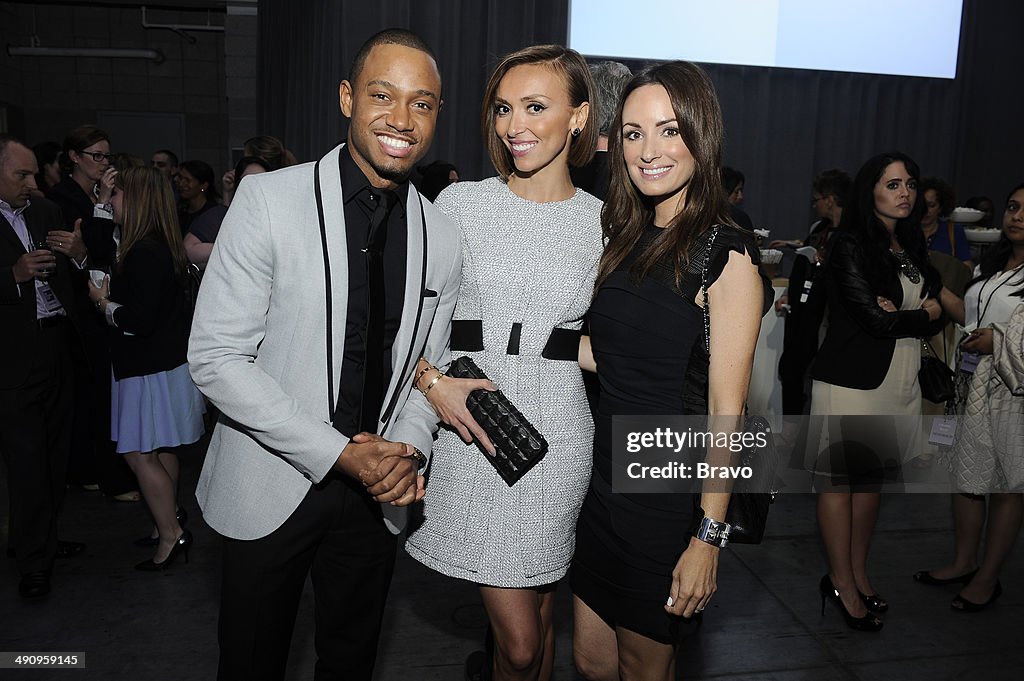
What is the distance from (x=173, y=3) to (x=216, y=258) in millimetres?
11704

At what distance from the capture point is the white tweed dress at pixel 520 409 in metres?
1.73

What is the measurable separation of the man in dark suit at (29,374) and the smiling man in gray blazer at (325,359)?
1.80 metres

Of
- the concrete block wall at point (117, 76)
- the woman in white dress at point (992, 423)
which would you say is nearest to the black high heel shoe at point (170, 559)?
the woman in white dress at point (992, 423)

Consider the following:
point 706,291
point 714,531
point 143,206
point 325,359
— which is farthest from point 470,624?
point 143,206

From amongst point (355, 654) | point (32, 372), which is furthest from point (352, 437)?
point (32, 372)

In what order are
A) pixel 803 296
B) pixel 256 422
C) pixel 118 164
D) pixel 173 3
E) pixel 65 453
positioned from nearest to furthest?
pixel 256 422 → pixel 65 453 → pixel 118 164 → pixel 803 296 → pixel 173 3

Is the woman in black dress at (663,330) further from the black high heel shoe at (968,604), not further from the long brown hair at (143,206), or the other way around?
the long brown hair at (143,206)

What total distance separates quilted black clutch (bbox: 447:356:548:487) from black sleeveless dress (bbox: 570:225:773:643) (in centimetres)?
18

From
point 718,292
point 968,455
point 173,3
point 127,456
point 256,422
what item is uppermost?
point 173,3

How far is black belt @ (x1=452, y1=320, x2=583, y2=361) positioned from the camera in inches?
68.5

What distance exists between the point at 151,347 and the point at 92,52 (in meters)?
10.5

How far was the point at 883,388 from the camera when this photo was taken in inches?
113

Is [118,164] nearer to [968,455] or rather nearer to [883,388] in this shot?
[883,388]

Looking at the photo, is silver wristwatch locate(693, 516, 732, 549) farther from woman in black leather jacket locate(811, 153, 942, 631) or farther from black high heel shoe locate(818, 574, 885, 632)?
black high heel shoe locate(818, 574, 885, 632)
